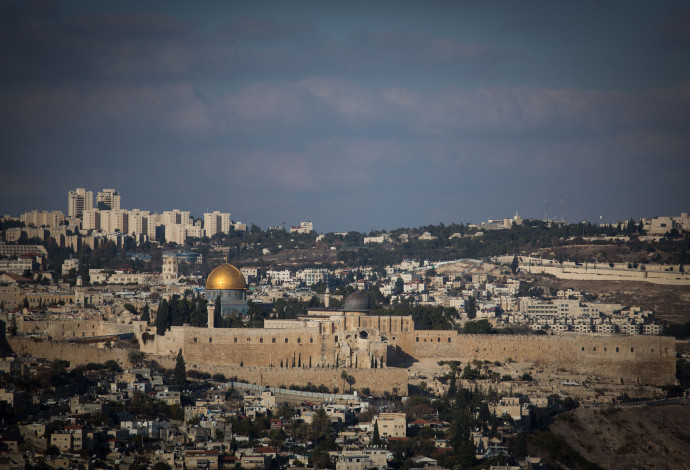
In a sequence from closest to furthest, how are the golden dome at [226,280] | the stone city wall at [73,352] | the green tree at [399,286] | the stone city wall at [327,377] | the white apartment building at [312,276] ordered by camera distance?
the stone city wall at [327,377] → the stone city wall at [73,352] → the golden dome at [226,280] → the green tree at [399,286] → the white apartment building at [312,276]

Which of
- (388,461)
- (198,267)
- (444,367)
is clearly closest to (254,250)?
(198,267)

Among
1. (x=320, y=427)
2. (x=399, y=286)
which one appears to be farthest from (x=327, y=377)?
(x=399, y=286)

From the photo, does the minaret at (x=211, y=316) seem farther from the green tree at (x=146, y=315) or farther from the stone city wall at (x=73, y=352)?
the stone city wall at (x=73, y=352)

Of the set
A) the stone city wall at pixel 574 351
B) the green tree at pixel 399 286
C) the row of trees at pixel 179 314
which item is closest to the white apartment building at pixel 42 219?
the green tree at pixel 399 286

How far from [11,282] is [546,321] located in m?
28.0

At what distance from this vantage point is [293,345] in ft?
175

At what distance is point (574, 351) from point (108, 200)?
7026 cm

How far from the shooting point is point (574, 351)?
182 feet

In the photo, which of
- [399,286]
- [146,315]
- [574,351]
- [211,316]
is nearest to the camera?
[574,351]

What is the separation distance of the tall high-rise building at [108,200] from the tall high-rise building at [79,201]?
0.90 m

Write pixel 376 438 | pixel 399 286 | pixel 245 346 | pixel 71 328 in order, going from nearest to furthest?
pixel 376 438
pixel 245 346
pixel 71 328
pixel 399 286

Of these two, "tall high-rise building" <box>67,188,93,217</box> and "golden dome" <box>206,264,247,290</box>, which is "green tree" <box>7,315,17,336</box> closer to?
"golden dome" <box>206,264,247,290</box>

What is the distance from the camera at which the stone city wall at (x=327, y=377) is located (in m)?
50.8

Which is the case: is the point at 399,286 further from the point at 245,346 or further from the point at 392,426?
the point at 392,426
